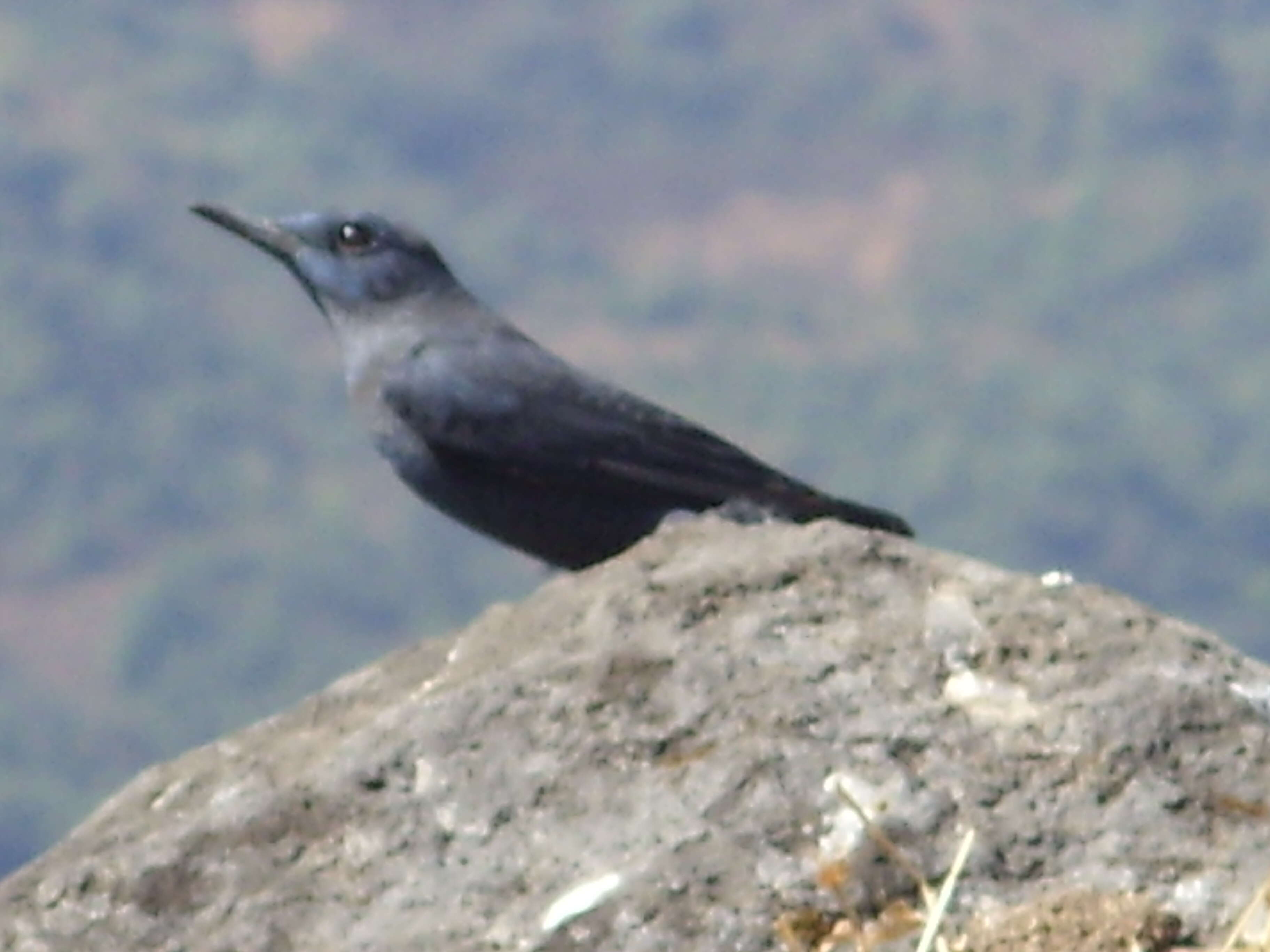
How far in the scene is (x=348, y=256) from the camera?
432 inches

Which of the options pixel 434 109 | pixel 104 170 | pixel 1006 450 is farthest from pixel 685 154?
pixel 1006 450

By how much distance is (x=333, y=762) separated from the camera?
571 centimetres

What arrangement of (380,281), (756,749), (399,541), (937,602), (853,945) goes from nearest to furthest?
(853,945), (756,749), (937,602), (380,281), (399,541)

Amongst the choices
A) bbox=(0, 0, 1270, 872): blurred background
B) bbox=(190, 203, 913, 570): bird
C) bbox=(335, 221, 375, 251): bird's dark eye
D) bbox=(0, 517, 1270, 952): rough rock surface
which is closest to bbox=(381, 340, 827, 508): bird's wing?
bbox=(190, 203, 913, 570): bird

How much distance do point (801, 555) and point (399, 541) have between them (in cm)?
14180

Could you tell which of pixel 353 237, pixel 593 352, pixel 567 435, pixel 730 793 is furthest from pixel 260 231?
pixel 593 352

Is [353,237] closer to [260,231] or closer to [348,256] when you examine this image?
[348,256]

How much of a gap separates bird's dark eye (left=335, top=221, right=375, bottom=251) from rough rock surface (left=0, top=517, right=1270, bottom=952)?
16.1ft

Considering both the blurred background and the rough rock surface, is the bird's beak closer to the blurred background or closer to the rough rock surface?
the rough rock surface

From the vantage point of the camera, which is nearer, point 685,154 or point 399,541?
point 399,541

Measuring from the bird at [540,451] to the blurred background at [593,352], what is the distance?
3992 inches

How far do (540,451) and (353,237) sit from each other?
171 centimetres

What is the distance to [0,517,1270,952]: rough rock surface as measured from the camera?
5.21 metres

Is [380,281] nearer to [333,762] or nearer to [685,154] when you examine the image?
[333,762]
